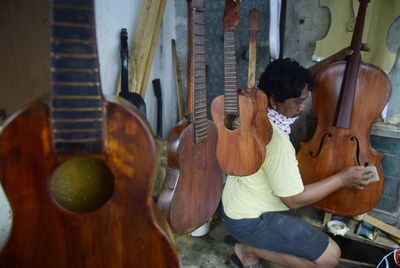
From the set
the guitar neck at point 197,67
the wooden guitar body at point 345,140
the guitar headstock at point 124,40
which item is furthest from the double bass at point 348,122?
the guitar headstock at point 124,40

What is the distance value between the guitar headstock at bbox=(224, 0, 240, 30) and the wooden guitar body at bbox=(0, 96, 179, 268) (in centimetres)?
77

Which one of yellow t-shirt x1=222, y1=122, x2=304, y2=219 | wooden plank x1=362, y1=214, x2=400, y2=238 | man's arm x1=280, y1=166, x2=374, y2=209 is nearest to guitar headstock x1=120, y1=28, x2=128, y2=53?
yellow t-shirt x1=222, y1=122, x2=304, y2=219

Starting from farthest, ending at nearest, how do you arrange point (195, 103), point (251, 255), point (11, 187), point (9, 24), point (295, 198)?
point (251, 255), point (295, 198), point (9, 24), point (195, 103), point (11, 187)

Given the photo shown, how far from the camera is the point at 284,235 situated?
1.52 m

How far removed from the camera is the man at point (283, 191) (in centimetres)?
139

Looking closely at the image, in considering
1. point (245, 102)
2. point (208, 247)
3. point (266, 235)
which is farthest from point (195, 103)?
point (208, 247)

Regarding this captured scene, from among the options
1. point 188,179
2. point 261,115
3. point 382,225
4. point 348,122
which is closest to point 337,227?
point 382,225

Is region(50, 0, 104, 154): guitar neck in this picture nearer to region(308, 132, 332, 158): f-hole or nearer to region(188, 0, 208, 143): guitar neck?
region(188, 0, 208, 143): guitar neck

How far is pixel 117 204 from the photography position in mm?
688

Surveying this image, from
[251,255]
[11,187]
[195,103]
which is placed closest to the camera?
[11,187]

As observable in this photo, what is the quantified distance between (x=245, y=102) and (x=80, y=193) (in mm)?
839

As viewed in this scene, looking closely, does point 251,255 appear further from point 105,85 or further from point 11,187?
point 11,187

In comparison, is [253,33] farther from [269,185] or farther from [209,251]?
[209,251]

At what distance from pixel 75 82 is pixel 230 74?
79 cm
